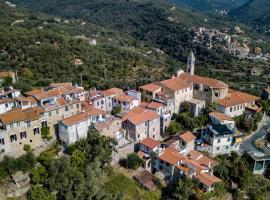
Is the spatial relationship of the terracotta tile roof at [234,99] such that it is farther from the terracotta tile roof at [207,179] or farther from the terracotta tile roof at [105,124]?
the terracotta tile roof at [105,124]

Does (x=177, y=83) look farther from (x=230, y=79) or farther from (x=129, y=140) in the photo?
(x=230, y=79)

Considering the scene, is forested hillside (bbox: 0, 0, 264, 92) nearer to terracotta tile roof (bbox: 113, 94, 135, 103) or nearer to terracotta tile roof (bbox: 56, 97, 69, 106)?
terracotta tile roof (bbox: 113, 94, 135, 103)

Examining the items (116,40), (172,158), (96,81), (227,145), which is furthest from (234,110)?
(116,40)

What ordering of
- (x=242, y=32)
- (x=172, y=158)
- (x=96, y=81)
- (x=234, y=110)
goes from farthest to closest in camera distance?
(x=242, y=32) < (x=96, y=81) < (x=234, y=110) < (x=172, y=158)

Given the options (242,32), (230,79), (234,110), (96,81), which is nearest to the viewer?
(234,110)

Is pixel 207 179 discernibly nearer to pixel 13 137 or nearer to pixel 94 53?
pixel 13 137

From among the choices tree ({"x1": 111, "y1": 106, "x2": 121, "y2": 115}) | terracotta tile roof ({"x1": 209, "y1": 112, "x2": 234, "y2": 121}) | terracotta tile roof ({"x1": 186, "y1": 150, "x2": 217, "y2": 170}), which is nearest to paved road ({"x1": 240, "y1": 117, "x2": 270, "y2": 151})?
terracotta tile roof ({"x1": 209, "y1": 112, "x2": 234, "y2": 121})

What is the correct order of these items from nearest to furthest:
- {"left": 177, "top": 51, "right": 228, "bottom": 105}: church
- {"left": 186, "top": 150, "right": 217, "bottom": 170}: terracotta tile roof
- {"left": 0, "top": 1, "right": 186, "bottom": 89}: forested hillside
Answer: {"left": 186, "top": 150, "right": 217, "bottom": 170}: terracotta tile roof
{"left": 177, "top": 51, "right": 228, "bottom": 105}: church
{"left": 0, "top": 1, "right": 186, "bottom": 89}: forested hillside
